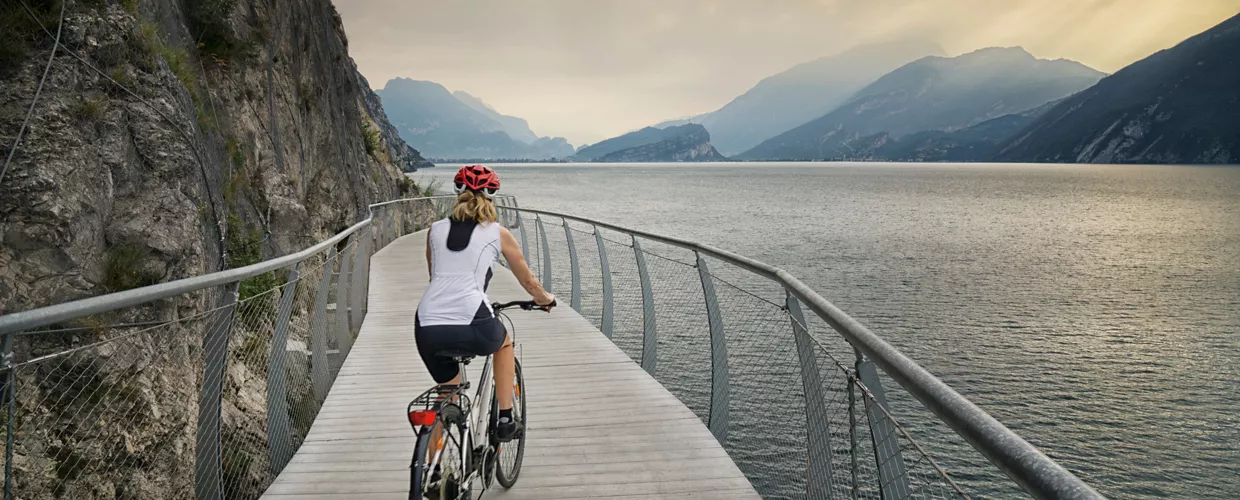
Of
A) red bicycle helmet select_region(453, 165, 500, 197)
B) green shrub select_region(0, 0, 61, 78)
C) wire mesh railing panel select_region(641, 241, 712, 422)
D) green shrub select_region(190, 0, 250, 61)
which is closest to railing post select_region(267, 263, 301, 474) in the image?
red bicycle helmet select_region(453, 165, 500, 197)

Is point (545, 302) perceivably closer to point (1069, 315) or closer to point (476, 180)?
point (476, 180)

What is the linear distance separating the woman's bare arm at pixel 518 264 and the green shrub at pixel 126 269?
10.6 ft

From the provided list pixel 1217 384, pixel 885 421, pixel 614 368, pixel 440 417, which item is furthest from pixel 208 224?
pixel 1217 384

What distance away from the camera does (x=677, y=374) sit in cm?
1280

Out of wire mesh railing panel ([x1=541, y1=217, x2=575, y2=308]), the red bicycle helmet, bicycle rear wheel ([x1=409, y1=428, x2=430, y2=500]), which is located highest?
the red bicycle helmet

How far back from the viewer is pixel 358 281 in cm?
824

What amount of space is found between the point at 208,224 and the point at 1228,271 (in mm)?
33961

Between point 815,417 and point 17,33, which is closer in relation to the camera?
point 815,417

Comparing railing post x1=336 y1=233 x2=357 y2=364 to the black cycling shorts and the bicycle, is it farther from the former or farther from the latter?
the black cycling shorts

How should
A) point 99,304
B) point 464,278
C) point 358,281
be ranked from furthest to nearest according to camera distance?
point 358,281 → point 464,278 → point 99,304

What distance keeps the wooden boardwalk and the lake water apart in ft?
28.1

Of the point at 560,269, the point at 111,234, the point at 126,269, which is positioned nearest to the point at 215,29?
the point at 111,234

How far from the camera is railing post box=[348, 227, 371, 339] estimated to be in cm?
789

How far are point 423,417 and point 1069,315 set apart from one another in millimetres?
21785
